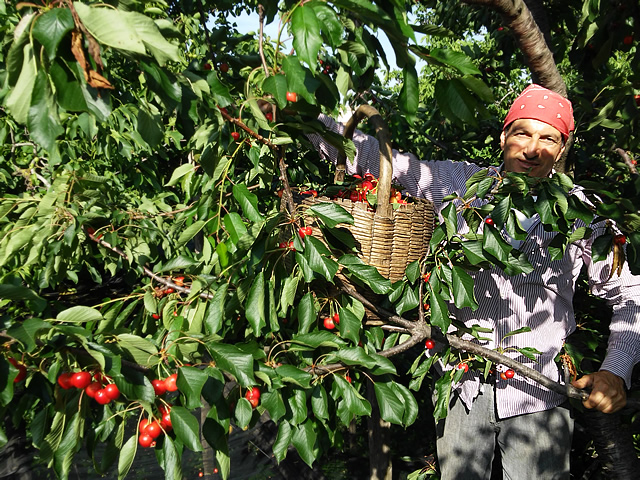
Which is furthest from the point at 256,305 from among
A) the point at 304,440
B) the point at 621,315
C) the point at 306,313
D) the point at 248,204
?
the point at 621,315

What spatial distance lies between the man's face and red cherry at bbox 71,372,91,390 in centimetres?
157

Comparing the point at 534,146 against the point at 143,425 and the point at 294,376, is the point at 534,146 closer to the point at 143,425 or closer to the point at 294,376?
the point at 294,376

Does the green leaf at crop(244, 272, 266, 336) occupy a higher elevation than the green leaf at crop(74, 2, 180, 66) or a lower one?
lower

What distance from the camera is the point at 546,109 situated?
1.84 metres

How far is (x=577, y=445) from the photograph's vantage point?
9.91 feet

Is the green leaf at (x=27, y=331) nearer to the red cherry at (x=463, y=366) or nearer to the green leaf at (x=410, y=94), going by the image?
the green leaf at (x=410, y=94)

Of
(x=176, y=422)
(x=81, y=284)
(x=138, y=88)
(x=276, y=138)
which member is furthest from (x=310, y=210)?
(x=81, y=284)

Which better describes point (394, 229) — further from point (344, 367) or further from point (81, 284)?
point (81, 284)

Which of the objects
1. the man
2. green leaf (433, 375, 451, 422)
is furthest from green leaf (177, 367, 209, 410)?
the man

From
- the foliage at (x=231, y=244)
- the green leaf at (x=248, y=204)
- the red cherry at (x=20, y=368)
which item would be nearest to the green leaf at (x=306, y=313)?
the foliage at (x=231, y=244)

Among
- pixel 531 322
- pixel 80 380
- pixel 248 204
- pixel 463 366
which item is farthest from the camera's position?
pixel 531 322

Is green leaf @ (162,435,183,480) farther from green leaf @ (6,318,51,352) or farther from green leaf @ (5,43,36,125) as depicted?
green leaf @ (5,43,36,125)

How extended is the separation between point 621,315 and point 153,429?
1.64 m

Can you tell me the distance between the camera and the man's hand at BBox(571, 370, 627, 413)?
62.6 inches
